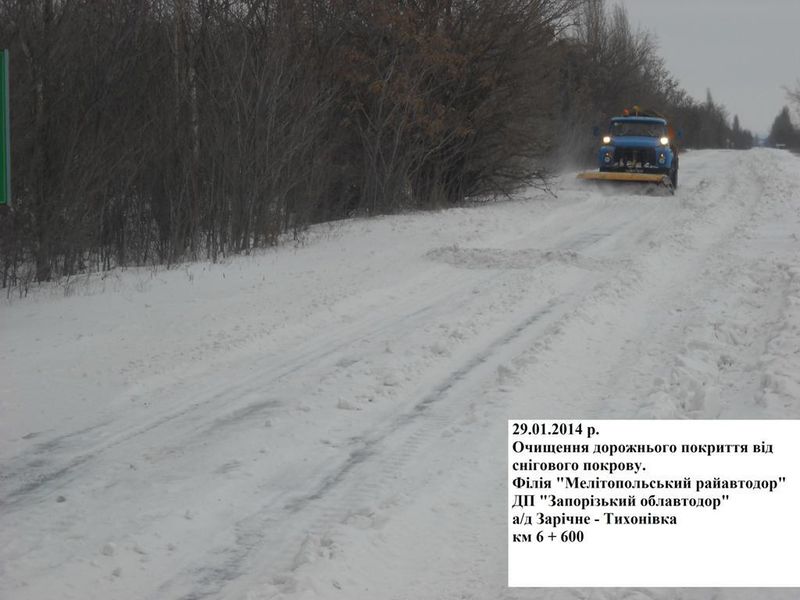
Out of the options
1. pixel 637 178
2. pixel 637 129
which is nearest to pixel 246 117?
pixel 637 178

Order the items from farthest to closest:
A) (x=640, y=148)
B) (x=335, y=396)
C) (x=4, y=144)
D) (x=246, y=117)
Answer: (x=640, y=148) → (x=246, y=117) → (x=4, y=144) → (x=335, y=396)

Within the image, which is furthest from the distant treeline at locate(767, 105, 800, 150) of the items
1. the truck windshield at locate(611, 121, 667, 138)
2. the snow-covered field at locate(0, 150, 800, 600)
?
the snow-covered field at locate(0, 150, 800, 600)

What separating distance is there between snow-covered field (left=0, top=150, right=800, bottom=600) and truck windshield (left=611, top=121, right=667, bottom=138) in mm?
14181

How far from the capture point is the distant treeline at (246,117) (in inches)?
512

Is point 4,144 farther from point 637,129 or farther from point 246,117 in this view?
point 637,129

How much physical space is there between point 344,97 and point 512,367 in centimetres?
1432

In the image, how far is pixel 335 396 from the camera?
23.9 ft

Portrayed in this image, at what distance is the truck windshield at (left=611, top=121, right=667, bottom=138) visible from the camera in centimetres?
2783

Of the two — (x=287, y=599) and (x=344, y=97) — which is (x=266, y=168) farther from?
(x=287, y=599)

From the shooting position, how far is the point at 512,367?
26.0 feet

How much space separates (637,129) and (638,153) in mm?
1398

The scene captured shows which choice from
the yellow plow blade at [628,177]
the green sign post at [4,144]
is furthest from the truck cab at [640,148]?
the green sign post at [4,144]

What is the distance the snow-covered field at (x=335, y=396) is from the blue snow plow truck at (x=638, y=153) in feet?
39.7

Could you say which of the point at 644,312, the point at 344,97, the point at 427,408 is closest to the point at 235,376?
the point at 427,408
